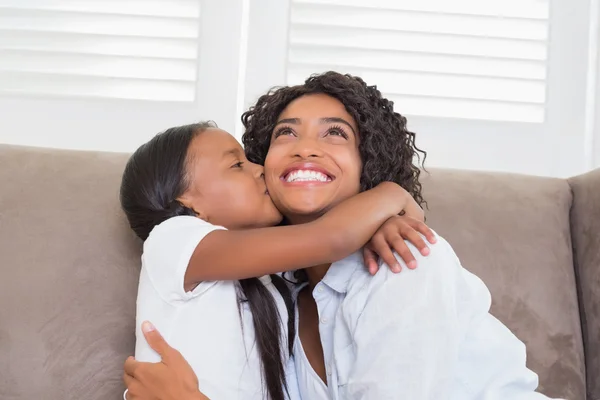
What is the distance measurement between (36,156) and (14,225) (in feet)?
0.62

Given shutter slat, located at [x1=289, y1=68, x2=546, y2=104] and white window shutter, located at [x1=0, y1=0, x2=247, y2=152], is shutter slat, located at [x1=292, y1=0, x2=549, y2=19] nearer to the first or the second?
shutter slat, located at [x1=289, y1=68, x2=546, y2=104]

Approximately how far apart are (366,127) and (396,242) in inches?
13.7

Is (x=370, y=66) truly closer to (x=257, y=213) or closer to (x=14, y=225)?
(x=257, y=213)

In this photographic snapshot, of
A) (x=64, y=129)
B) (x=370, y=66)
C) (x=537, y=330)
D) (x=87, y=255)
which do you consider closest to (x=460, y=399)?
(x=537, y=330)

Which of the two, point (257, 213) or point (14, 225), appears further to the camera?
point (14, 225)

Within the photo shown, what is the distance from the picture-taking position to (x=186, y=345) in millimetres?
1290

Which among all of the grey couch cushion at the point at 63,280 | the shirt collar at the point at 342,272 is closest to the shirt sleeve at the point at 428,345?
the shirt collar at the point at 342,272

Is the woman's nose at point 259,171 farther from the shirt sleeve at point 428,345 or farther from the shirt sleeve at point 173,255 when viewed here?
the shirt sleeve at point 428,345

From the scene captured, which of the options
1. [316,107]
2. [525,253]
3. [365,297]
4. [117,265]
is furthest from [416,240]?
[117,265]

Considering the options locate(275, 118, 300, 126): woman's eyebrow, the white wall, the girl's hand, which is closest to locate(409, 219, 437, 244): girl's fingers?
the girl's hand

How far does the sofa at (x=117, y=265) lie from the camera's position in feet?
4.88

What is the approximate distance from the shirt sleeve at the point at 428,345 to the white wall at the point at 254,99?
108 centimetres

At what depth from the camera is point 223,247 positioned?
4.10ft

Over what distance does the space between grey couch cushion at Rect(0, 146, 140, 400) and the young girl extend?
15cm
